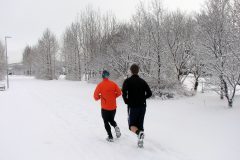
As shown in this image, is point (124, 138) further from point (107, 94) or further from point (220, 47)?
point (220, 47)

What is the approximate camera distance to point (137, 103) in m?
6.39

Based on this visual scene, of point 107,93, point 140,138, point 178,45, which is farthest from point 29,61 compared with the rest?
point 140,138

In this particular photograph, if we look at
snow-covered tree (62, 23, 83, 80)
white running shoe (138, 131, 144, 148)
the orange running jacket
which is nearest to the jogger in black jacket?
white running shoe (138, 131, 144, 148)

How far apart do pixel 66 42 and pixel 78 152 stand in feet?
171

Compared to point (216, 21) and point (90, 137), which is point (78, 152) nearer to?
point (90, 137)

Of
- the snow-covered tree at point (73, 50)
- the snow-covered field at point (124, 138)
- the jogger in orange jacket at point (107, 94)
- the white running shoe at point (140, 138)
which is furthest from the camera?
the snow-covered tree at point (73, 50)

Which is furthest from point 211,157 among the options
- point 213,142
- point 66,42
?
point 66,42

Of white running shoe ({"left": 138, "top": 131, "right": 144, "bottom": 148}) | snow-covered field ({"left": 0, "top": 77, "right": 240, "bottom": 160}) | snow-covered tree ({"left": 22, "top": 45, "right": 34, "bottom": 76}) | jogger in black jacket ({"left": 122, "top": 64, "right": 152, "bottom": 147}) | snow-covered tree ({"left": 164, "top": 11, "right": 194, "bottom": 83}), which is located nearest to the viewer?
snow-covered field ({"left": 0, "top": 77, "right": 240, "bottom": 160})

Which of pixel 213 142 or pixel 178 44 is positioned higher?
pixel 178 44

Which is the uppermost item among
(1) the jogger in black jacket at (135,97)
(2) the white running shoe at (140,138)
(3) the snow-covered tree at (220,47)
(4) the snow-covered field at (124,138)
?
(3) the snow-covered tree at (220,47)

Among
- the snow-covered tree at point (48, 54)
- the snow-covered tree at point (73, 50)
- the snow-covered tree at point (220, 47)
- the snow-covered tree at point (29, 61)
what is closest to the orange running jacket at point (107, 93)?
the snow-covered tree at point (220, 47)

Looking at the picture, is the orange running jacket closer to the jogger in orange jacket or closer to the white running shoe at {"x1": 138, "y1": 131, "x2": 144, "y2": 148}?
the jogger in orange jacket

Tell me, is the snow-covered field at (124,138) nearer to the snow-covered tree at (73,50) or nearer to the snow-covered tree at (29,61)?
the snow-covered tree at (73,50)

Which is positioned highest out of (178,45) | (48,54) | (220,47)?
(48,54)
